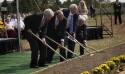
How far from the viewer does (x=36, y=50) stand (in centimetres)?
1073

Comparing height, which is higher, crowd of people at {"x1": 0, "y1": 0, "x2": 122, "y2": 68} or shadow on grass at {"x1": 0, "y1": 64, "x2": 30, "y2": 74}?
crowd of people at {"x1": 0, "y1": 0, "x2": 122, "y2": 68}

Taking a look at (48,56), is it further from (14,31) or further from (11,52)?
(14,31)

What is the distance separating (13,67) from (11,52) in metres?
4.26

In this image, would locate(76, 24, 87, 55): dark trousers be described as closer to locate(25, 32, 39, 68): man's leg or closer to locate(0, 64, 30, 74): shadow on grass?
locate(0, 64, 30, 74): shadow on grass

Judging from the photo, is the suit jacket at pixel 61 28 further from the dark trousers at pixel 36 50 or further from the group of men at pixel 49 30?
the dark trousers at pixel 36 50

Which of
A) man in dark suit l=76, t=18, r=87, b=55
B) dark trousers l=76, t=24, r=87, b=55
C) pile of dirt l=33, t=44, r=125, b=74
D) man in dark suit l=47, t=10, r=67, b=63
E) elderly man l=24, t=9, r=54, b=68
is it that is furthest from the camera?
dark trousers l=76, t=24, r=87, b=55

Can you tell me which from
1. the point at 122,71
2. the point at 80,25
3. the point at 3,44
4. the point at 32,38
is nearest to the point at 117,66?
the point at 122,71

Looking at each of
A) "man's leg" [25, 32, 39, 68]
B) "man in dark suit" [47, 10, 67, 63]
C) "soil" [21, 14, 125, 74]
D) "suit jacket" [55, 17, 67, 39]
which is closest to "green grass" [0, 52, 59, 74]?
"man's leg" [25, 32, 39, 68]

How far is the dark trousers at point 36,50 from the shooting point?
10.7 m

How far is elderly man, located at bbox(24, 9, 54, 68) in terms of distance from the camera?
34.3 feet

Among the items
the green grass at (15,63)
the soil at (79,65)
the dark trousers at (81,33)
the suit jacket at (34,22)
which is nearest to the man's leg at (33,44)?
the suit jacket at (34,22)

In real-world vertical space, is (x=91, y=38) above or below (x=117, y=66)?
below

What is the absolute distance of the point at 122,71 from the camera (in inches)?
376

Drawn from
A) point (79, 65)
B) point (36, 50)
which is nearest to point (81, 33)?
point (79, 65)
